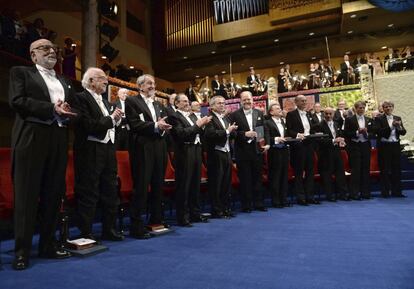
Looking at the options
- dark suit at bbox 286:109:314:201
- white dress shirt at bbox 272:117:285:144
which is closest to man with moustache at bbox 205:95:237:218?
white dress shirt at bbox 272:117:285:144

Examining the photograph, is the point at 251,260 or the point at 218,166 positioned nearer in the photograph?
the point at 251,260

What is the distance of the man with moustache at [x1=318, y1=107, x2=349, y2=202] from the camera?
5.19 metres

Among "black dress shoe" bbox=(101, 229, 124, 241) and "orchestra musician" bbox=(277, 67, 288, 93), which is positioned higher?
"orchestra musician" bbox=(277, 67, 288, 93)

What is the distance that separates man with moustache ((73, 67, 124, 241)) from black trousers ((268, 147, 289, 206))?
2.47 meters

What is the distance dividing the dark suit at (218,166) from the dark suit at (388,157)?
281 cm

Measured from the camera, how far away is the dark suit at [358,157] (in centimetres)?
532

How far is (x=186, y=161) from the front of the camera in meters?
3.54

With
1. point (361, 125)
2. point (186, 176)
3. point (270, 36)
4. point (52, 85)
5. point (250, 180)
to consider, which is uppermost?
point (270, 36)

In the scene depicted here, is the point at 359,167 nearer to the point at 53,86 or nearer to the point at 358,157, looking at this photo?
the point at 358,157

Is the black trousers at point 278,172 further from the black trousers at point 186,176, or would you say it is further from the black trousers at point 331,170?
the black trousers at point 186,176

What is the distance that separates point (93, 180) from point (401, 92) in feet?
26.5

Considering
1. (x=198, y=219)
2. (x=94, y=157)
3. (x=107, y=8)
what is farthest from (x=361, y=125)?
(x=107, y=8)

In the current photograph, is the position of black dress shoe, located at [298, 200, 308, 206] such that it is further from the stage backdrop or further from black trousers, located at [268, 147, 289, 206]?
the stage backdrop

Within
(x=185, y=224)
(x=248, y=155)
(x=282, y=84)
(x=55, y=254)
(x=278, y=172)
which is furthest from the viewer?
(x=282, y=84)
